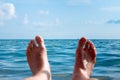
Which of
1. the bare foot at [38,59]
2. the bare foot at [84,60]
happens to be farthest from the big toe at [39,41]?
the bare foot at [84,60]

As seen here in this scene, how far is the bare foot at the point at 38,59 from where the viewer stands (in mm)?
3897

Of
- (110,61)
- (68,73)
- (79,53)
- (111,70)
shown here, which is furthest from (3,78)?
(110,61)

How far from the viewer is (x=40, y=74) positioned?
3680mm

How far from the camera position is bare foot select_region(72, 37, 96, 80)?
12.1 feet

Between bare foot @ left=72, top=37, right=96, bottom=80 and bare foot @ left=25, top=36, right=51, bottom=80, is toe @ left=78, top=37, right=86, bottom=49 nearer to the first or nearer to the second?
bare foot @ left=72, top=37, right=96, bottom=80

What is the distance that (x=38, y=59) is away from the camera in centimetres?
425

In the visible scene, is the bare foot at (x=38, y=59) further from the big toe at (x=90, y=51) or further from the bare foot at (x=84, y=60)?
the big toe at (x=90, y=51)

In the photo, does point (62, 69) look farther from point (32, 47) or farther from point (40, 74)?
point (40, 74)

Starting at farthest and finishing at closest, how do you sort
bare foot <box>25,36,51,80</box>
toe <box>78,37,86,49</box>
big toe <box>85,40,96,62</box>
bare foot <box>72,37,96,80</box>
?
big toe <box>85,40,96,62</box> → toe <box>78,37,86,49</box> → bare foot <box>25,36,51,80</box> → bare foot <box>72,37,96,80</box>

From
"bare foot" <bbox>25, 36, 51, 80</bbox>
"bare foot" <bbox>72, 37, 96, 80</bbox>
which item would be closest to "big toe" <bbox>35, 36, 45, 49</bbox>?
"bare foot" <bbox>25, 36, 51, 80</bbox>

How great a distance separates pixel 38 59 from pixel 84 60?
659 mm

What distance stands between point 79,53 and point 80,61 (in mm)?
153

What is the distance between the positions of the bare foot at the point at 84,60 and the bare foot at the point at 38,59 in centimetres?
38

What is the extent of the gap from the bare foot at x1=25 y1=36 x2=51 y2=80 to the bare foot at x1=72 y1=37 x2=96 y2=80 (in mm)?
377
